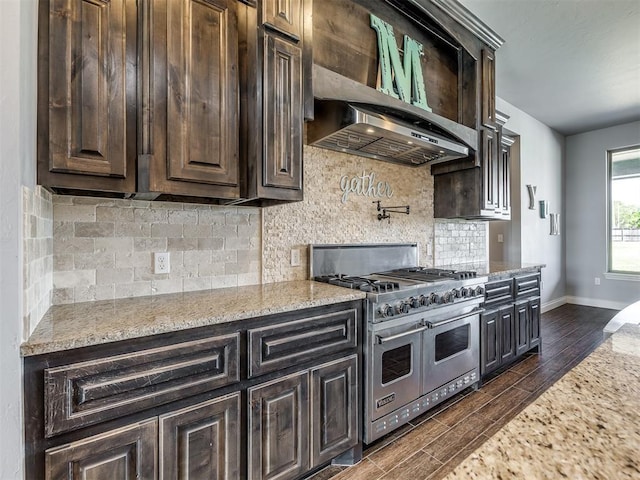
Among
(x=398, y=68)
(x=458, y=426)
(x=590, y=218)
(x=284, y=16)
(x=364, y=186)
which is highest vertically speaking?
(x=398, y=68)

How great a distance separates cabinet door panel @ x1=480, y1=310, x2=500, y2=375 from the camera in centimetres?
279

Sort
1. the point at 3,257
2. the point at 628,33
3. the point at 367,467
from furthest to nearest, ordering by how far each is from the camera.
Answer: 1. the point at 628,33
2. the point at 367,467
3. the point at 3,257

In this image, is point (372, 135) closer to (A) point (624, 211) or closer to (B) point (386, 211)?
(B) point (386, 211)

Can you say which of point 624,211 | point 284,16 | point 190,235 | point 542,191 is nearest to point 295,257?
point 190,235

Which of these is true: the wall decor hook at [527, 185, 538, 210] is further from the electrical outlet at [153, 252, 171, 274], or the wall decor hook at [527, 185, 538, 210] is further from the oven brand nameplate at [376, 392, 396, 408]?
the electrical outlet at [153, 252, 171, 274]

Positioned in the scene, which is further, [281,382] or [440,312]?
[440,312]

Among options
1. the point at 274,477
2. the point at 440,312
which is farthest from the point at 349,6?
the point at 274,477

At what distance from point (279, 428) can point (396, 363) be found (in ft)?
2.80

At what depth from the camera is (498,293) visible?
9.79 feet

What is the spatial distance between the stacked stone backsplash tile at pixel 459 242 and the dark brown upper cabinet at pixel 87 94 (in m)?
3.03

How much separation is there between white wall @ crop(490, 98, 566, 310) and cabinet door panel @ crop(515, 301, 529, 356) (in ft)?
6.31

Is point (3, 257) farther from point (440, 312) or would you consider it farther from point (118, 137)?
point (440, 312)

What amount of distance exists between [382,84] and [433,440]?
2618 mm

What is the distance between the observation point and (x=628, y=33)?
10.0 ft
